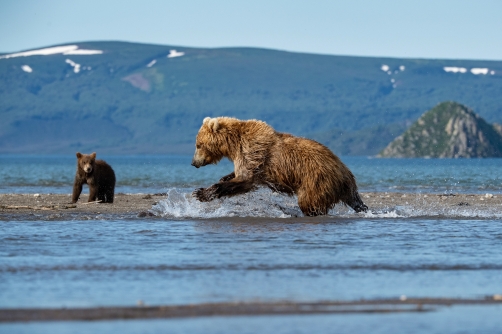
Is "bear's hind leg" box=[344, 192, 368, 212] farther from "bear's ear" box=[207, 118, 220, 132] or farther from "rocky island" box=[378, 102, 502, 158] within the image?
"rocky island" box=[378, 102, 502, 158]

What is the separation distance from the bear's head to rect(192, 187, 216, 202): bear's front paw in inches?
30.7

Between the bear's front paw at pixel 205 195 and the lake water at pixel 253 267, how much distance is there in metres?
0.58

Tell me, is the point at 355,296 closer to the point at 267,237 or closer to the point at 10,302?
the point at 10,302

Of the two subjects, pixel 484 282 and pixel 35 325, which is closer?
pixel 35 325

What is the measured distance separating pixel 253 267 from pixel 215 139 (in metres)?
5.78

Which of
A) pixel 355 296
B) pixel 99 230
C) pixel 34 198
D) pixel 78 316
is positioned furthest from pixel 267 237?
pixel 34 198

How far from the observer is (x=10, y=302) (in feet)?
21.5

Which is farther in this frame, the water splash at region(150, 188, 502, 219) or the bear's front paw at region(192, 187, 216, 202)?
the water splash at region(150, 188, 502, 219)

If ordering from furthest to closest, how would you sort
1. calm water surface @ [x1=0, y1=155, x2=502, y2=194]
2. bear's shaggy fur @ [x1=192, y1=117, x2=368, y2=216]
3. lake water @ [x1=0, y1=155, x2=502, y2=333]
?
calm water surface @ [x1=0, y1=155, x2=502, y2=194] → bear's shaggy fur @ [x1=192, y1=117, x2=368, y2=216] → lake water @ [x1=0, y1=155, x2=502, y2=333]

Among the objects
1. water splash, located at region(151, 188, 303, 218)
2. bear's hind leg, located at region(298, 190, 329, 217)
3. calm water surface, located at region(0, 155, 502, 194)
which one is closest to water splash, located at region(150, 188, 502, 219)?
water splash, located at region(151, 188, 303, 218)

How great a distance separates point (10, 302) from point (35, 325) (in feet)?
2.67

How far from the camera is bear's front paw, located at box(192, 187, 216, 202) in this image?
13.2 m

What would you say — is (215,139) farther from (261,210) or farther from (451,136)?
(451,136)

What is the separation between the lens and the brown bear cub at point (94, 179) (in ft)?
59.9
